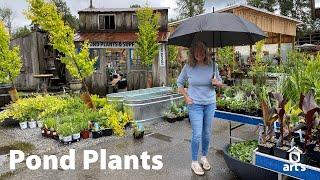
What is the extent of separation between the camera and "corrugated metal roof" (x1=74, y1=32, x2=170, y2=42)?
13188 mm

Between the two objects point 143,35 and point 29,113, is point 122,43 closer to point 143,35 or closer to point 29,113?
point 143,35

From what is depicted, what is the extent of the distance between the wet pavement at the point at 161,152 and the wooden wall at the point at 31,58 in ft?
35.3

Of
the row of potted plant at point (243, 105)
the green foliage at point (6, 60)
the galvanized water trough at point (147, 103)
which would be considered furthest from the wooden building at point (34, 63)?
the row of potted plant at point (243, 105)

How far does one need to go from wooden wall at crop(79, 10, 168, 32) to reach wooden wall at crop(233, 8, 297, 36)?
4068mm

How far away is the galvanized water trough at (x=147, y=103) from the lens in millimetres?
7535

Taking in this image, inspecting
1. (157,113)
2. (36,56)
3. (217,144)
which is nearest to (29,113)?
(157,113)

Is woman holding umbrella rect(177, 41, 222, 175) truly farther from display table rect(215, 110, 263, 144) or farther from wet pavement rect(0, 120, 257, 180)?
display table rect(215, 110, 263, 144)

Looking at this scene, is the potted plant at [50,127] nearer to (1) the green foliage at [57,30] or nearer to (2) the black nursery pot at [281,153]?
(1) the green foliage at [57,30]

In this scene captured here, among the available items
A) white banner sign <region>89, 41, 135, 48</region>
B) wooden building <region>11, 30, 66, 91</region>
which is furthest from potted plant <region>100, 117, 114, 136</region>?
wooden building <region>11, 30, 66, 91</region>

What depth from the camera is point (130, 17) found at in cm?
1403

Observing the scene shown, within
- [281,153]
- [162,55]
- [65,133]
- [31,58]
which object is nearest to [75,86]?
[162,55]

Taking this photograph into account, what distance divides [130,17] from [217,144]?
30.6ft

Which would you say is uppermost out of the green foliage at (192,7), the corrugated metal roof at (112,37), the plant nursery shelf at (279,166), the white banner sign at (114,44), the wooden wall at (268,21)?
the green foliage at (192,7)

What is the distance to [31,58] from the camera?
53.5 ft
